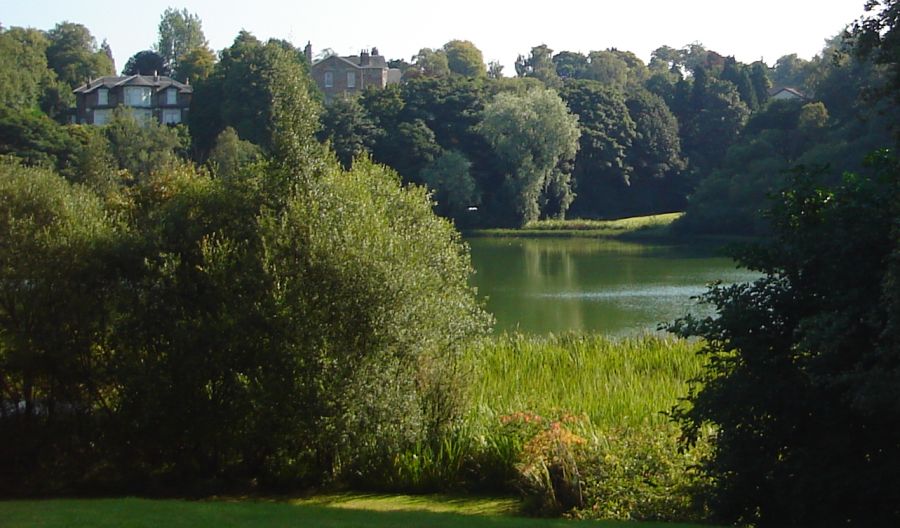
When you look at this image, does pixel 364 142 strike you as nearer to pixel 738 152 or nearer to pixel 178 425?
pixel 738 152

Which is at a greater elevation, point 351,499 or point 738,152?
point 738,152

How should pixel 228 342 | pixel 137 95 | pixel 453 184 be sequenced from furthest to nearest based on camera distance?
pixel 137 95, pixel 453 184, pixel 228 342

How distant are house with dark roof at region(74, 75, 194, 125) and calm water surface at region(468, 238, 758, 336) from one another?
36.0 m

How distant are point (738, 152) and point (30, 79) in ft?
170

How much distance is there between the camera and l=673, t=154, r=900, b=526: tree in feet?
29.0

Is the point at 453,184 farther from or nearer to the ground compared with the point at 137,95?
nearer to the ground

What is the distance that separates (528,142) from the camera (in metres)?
65.0

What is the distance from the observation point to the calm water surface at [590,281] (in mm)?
29672

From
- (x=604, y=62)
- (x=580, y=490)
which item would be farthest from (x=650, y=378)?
(x=604, y=62)

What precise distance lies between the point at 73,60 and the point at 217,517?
102846 mm

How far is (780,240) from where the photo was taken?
998 centimetres

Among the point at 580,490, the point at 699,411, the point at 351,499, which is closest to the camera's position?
the point at 699,411

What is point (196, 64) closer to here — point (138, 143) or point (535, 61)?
point (138, 143)

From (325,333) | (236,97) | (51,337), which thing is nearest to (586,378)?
(325,333)
